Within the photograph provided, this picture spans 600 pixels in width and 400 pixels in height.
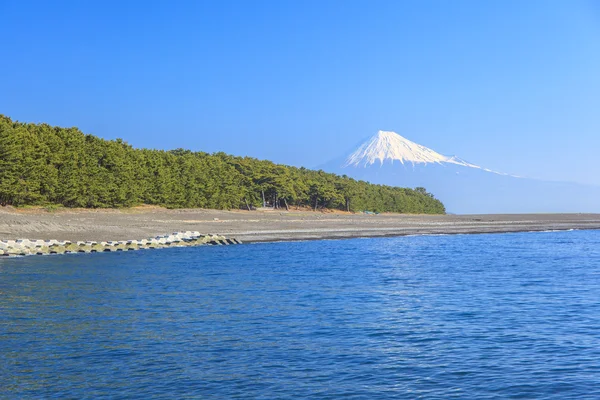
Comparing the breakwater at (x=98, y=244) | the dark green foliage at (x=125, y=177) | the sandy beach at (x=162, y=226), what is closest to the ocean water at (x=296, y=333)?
the breakwater at (x=98, y=244)

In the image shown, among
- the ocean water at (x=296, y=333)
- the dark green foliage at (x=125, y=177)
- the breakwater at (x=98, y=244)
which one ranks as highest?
the dark green foliage at (x=125, y=177)

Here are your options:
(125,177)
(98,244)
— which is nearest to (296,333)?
(98,244)

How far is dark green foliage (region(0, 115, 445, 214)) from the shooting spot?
73500mm

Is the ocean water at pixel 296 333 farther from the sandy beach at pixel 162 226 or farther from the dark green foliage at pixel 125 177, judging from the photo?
the dark green foliage at pixel 125 177

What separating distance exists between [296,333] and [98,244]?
34.9 meters

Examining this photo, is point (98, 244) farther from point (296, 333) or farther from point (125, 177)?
point (125, 177)

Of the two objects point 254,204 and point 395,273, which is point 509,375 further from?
point 254,204

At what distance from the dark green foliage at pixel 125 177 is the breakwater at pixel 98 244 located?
72.4 feet

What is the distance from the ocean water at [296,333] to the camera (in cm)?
1397

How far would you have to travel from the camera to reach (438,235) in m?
87.9

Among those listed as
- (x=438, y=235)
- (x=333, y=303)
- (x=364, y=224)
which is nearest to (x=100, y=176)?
(x=364, y=224)

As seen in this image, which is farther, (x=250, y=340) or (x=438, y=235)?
(x=438, y=235)

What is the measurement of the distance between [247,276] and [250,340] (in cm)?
1686

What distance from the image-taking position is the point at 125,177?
88125 mm
